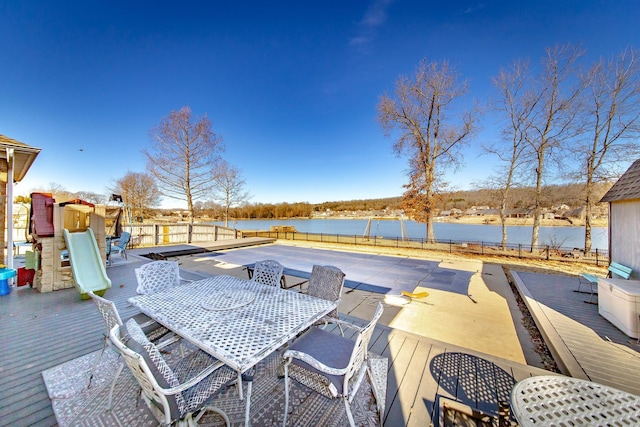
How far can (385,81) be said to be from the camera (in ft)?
38.5

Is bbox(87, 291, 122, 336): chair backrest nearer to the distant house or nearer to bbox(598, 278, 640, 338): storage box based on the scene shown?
bbox(598, 278, 640, 338): storage box

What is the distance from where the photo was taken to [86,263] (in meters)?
4.29

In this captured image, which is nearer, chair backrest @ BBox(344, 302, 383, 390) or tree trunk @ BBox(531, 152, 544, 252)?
chair backrest @ BBox(344, 302, 383, 390)

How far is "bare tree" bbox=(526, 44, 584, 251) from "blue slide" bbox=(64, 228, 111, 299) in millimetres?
14183

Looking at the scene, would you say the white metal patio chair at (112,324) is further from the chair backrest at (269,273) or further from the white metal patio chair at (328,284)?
the white metal patio chair at (328,284)

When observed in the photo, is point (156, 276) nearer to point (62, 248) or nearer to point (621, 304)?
point (62, 248)

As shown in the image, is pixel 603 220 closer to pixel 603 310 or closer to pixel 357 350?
pixel 603 310

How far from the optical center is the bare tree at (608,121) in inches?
327

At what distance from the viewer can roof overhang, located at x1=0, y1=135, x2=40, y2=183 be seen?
4363 mm

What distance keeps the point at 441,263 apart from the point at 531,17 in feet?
27.7

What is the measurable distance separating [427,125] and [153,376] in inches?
549

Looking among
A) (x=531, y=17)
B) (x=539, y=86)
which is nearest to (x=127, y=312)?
(x=531, y=17)

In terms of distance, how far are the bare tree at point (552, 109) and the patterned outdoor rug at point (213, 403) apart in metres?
12.1

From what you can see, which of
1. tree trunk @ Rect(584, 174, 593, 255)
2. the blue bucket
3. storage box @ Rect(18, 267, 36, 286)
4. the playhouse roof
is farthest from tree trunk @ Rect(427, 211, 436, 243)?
the blue bucket
